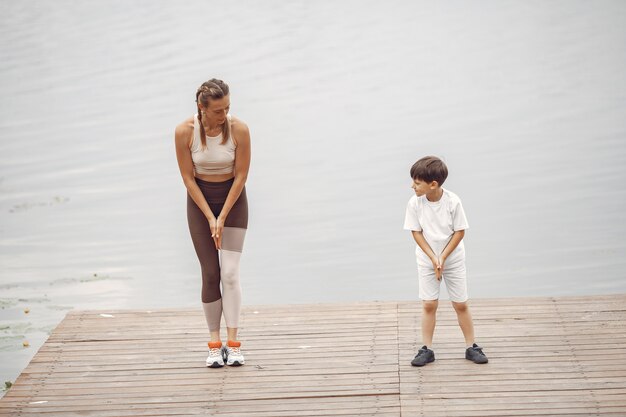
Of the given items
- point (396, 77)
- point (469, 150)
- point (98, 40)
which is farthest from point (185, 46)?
point (469, 150)

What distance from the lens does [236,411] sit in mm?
5574

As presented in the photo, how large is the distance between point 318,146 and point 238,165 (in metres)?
6.56

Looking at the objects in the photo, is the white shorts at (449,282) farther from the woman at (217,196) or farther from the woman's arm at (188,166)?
the woman's arm at (188,166)

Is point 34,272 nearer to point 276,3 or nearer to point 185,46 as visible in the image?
point 185,46

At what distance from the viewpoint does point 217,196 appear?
6004 mm

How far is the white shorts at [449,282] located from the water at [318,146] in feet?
7.84

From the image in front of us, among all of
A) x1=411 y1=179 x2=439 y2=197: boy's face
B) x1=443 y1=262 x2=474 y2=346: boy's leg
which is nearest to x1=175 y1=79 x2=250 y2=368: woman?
x1=411 y1=179 x2=439 y2=197: boy's face

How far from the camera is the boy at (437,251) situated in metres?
5.89

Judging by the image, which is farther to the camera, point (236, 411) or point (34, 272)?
point (34, 272)

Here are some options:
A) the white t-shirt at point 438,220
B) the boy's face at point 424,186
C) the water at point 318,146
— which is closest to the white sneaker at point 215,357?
the white t-shirt at point 438,220

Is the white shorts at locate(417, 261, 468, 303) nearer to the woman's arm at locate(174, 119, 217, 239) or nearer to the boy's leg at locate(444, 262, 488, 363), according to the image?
the boy's leg at locate(444, 262, 488, 363)

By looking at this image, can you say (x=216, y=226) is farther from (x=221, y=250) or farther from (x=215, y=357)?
(x=215, y=357)

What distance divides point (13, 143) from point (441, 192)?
329 inches

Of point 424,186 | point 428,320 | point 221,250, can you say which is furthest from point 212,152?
point 428,320
